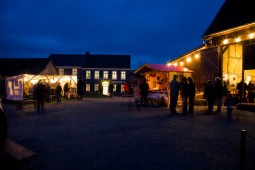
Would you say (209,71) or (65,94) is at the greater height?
(209,71)

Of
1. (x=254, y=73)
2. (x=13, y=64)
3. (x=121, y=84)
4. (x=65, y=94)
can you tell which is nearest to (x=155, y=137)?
(x=254, y=73)

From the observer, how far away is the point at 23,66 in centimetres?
3703

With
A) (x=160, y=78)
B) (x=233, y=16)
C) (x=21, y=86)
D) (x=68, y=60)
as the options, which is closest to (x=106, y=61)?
(x=68, y=60)

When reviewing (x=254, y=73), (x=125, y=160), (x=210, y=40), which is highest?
(x=210, y=40)

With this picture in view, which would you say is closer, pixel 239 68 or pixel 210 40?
pixel 210 40

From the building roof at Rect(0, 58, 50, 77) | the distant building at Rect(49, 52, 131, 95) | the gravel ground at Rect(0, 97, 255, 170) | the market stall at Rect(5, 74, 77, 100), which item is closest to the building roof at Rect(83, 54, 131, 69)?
the distant building at Rect(49, 52, 131, 95)

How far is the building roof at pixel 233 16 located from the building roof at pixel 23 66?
88.9 ft

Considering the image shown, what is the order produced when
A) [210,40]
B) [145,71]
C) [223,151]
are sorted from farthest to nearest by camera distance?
[145,71] → [210,40] → [223,151]

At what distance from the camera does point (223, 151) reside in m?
5.30

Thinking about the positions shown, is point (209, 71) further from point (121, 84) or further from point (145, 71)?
point (121, 84)

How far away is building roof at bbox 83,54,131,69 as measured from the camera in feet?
160

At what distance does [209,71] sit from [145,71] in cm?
469

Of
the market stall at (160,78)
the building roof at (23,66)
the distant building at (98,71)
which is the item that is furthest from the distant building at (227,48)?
the distant building at (98,71)

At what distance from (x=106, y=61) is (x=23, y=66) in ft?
57.3
